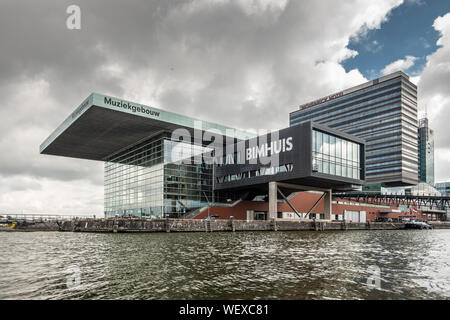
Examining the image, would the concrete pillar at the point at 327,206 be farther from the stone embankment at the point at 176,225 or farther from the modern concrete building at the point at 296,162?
the stone embankment at the point at 176,225

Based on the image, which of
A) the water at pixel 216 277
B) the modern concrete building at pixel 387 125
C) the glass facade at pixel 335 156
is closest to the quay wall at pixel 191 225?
the glass facade at pixel 335 156

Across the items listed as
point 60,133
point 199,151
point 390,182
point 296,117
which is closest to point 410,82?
point 390,182

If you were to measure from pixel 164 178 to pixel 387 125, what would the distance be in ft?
366

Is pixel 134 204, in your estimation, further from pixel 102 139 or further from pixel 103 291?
pixel 103 291

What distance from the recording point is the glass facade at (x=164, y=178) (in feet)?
194

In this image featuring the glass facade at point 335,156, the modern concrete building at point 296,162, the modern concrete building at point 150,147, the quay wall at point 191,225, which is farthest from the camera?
the modern concrete building at point 150,147

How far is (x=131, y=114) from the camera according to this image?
169 feet

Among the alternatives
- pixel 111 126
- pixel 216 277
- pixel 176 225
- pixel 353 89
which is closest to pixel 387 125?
pixel 353 89

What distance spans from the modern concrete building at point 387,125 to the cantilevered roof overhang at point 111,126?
3595 inches

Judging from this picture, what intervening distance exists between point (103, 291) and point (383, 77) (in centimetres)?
15348

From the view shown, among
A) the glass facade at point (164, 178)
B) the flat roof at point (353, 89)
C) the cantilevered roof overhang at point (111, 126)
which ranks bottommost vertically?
the glass facade at point (164, 178)

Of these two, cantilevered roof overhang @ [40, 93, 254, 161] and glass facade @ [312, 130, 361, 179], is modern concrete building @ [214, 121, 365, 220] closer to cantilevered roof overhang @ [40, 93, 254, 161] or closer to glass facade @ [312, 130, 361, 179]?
glass facade @ [312, 130, 361, 179]

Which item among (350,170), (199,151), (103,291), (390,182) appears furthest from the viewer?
(390,182)

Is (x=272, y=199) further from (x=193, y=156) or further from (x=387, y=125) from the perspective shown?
(x=387, y=125)
